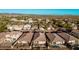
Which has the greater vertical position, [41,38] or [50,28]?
[50,28]

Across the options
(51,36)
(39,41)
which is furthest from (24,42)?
(51,36)

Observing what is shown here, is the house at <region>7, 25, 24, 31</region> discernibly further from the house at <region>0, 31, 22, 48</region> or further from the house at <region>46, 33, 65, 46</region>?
the house at <region>46, 33, 65, 46</region>

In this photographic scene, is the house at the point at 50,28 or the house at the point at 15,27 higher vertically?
the house at the point at 15,27

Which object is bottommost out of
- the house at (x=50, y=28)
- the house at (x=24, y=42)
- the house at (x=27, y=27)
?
the house at (x=24, y=42)

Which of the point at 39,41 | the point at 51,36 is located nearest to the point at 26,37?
the point at 39,41

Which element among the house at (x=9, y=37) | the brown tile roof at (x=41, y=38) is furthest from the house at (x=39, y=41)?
the house at (x=9, y=37)

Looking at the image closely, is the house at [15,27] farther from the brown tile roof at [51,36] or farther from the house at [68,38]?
the house at [68,38]

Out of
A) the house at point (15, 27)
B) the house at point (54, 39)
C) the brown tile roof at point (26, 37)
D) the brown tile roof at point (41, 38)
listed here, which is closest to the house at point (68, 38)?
the house at point (54, 39)

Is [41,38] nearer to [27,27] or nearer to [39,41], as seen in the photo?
→ [39,41]

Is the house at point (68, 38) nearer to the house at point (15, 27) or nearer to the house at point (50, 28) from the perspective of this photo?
the house at point (50, 28)

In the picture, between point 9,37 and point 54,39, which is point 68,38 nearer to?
point 54,39

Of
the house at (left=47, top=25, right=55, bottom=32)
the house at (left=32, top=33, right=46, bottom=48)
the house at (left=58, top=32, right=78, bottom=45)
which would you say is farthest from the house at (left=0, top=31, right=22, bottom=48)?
the house at (left=58, top=32, right=78, bottom=45)
